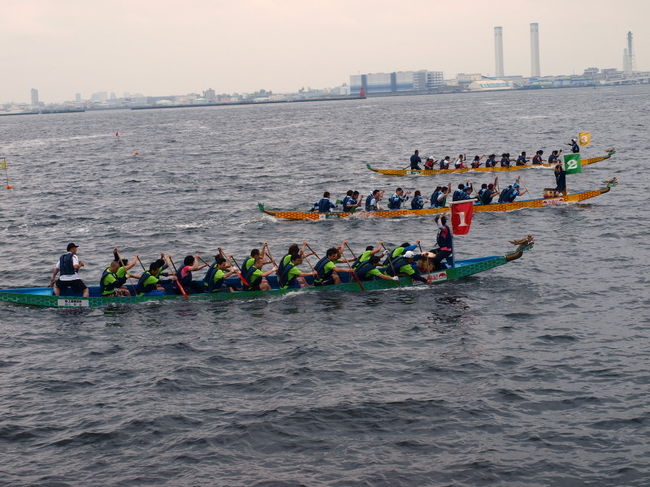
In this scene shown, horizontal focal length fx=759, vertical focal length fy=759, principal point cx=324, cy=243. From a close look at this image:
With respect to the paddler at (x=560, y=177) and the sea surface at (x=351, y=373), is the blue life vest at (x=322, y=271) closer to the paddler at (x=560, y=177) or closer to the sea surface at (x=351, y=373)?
the sea surface at (x=351, y=373)

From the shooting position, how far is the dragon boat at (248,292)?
2456 cm

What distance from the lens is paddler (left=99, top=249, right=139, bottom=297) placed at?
24119 mm

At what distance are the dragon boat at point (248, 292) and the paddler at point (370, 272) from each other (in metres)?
A: 0.17

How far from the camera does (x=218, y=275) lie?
24.3 metres

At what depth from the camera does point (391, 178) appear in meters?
56.3

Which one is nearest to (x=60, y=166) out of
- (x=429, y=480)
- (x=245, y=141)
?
(x=245, y=141)

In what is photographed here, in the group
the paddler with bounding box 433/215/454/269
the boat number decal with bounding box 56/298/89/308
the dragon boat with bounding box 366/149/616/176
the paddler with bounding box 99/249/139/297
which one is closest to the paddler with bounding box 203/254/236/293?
the paddler with bounding box 99/249/139/297

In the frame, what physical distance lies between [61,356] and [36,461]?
6043 millimetres

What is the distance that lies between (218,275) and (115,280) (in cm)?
331

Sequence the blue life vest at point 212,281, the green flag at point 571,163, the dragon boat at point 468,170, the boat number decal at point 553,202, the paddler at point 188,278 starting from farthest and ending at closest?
the dragon boat at point 468,170, the green flag at point 571,163, the boat number decal at point 553,202, the blue life vest at point 212,281, the paddler at point 188,278

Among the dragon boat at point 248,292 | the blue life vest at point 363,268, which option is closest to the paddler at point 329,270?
the dragon boat at point 248,292

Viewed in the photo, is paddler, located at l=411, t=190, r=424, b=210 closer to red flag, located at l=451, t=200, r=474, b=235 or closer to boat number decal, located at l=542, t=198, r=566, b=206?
boat number decal, located at l=542, t=198, r=566, b=206

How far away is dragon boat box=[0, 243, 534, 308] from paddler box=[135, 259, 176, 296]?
0.17 metres

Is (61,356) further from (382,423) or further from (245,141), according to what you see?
(245,141)
